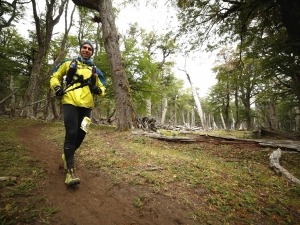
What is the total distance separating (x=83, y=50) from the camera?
3807 mm

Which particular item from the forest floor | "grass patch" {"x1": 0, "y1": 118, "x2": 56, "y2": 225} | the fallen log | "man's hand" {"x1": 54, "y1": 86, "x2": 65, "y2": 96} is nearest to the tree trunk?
the forest floor

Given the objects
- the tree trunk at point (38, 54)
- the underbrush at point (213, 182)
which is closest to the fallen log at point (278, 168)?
the underbrush at point (213, 182)

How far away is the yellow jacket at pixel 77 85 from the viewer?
349 centimetres

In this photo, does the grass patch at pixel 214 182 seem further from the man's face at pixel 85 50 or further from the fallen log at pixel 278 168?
the man's face at pixel 85 50

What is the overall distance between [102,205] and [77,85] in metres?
2.09

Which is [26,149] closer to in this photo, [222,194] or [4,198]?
[4,198]

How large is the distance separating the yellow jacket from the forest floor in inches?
53.5

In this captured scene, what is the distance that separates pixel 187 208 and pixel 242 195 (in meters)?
1.14

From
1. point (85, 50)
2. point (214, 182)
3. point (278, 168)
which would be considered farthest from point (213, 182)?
point (85, 50)

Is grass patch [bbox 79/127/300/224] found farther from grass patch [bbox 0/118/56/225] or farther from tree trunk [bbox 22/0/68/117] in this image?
tree trunk [bbox 22/0/68/117]

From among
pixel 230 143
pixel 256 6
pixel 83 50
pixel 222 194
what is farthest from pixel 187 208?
pixel 256 6

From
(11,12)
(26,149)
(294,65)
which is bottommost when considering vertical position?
(26,149)

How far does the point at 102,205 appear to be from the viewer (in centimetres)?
280

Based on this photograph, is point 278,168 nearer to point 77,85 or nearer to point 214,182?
point 214,182
